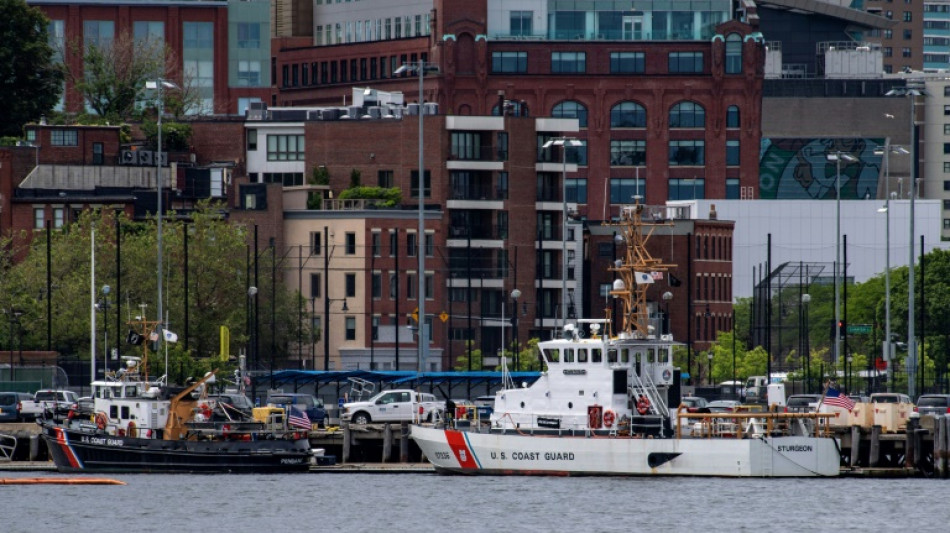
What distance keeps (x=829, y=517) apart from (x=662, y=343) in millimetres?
11819

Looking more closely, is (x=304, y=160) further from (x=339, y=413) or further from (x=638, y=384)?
(x=638, y=384)

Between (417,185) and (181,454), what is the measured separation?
3306 inches

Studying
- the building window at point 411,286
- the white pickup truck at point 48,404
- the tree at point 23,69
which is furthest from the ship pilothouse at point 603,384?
the tree at point 23,69

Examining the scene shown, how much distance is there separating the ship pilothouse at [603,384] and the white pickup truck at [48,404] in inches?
1001

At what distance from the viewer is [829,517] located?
7681 centimetres

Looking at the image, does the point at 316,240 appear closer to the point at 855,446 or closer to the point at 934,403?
the point at 934,403

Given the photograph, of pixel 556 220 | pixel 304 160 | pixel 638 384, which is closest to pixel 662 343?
pixel 638 384

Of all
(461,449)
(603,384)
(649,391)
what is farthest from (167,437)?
(649,391)

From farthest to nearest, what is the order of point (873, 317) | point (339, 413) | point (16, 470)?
point (873, 317) < point (339, 413) < point (16, 470)

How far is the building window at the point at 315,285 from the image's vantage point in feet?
535

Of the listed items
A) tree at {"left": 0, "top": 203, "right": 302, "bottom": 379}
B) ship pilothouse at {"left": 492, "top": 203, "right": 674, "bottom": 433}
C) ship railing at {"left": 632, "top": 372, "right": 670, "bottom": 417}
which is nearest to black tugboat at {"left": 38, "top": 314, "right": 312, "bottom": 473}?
ship pilothouse at {"left": 492, "top": 203, "right": 674, "bottom": 433}

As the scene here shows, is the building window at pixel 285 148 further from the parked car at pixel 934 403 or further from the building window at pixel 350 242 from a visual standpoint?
the parked car at pixel 934 403

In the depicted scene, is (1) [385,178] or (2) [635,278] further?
(1) [385,178]

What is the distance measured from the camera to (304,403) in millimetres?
108375
